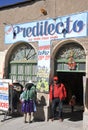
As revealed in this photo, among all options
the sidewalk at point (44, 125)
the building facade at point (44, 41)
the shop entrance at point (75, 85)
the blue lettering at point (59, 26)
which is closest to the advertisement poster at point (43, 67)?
the building facade at point (44, 41)

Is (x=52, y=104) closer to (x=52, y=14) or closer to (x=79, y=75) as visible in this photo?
(x=52, y=14)

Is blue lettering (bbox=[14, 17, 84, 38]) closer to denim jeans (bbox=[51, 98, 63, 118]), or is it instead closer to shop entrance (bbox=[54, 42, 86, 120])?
shop entrance (bbox=[54, 42, 86, 120])

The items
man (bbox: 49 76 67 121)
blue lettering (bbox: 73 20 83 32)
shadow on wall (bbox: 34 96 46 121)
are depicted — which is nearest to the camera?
blue lettering (bbox: 73 20 83 32)

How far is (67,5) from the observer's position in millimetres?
14352

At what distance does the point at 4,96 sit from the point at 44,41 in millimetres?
2706

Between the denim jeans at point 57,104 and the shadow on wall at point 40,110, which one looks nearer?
the denim jeans at point 57,104

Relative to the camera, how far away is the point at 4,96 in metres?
15.4

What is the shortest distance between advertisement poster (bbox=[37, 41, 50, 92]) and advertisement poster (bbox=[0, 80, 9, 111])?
1267 millimetres

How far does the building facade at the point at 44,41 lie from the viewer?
548 inches

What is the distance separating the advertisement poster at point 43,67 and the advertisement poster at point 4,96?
127cm

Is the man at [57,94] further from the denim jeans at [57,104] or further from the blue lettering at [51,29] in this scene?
the blue lettering at [51,29]

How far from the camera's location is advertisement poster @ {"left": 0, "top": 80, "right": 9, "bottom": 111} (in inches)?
601

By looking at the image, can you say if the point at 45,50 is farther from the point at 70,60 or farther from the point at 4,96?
the point at 4,96

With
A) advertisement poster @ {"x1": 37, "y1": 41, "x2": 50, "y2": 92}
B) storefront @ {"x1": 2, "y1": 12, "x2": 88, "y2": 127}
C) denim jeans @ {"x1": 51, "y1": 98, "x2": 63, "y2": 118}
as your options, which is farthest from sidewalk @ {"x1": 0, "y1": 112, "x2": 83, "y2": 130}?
advertisement poster @ {"x1": 37, "y1": 41, "x2": 50, "y2": 92}
